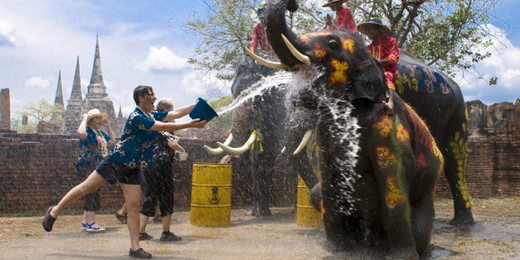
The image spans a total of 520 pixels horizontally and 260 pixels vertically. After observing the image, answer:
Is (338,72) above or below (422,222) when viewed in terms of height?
above

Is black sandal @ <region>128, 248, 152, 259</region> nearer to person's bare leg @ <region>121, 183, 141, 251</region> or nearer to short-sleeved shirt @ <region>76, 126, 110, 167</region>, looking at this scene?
person's bare leg @ <region>121, 183, 141, 251</region>

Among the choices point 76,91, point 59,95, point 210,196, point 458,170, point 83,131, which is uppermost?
point 59,95

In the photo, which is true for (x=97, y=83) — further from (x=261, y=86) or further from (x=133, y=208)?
(x=133, y=208)

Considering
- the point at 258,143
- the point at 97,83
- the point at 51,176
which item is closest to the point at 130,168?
the point at 258,143

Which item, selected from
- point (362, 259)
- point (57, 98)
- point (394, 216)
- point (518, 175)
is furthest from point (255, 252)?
point (57, 98)

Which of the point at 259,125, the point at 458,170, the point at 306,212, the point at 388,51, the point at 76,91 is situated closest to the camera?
the point at 388,51

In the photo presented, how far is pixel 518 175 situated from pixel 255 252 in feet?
30.0

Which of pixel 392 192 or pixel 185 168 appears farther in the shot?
pixel 185 168

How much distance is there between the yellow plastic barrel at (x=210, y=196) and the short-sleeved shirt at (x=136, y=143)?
220 cm

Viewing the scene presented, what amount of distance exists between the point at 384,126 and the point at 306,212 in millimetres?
2933

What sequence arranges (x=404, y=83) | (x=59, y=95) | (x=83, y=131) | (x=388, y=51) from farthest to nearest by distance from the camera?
(x=59, y=95) → (x=83, y=131) → (x=404, y=83) → (x=388, y=51)

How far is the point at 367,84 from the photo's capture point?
3.96 metres

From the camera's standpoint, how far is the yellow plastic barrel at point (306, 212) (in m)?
6.59

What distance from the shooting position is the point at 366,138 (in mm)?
4004
